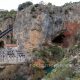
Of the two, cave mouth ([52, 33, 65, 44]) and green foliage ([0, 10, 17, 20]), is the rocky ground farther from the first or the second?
green foliage ([0, 10, 17, 20])

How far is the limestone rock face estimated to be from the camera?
97.9 ft

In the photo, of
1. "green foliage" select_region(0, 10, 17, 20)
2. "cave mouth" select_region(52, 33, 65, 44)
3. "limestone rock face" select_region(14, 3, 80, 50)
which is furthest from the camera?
"green foliage" select_region(0, 10, 17, 20)

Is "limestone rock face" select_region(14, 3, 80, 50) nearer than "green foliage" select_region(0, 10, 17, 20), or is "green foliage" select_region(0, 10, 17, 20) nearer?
"limestone rock face" select_region(14, 3, 80, 50)

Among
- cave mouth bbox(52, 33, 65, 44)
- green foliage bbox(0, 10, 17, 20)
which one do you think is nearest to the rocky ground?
cave mouth bbox(52, 33, 65, 44)

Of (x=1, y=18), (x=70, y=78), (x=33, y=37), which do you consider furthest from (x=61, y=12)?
(x=70, y=78)

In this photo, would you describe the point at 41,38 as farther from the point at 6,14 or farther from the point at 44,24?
the point at 6,14

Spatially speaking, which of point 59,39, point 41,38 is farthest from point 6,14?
point 41,38

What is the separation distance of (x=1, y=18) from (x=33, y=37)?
1983 centimetres

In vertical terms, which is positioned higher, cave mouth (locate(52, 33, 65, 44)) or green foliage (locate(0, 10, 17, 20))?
green foliage (locate(0, 10, 17, 20))

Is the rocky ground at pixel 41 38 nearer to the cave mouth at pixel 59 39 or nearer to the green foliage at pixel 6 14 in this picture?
the cave mouth at pixel 59 39

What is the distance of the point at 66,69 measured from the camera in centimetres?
1038

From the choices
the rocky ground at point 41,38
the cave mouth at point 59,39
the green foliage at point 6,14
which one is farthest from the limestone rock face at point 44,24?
the green foliage at point 6,14

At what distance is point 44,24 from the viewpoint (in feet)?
98.6

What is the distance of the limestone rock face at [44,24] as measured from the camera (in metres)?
29.8
